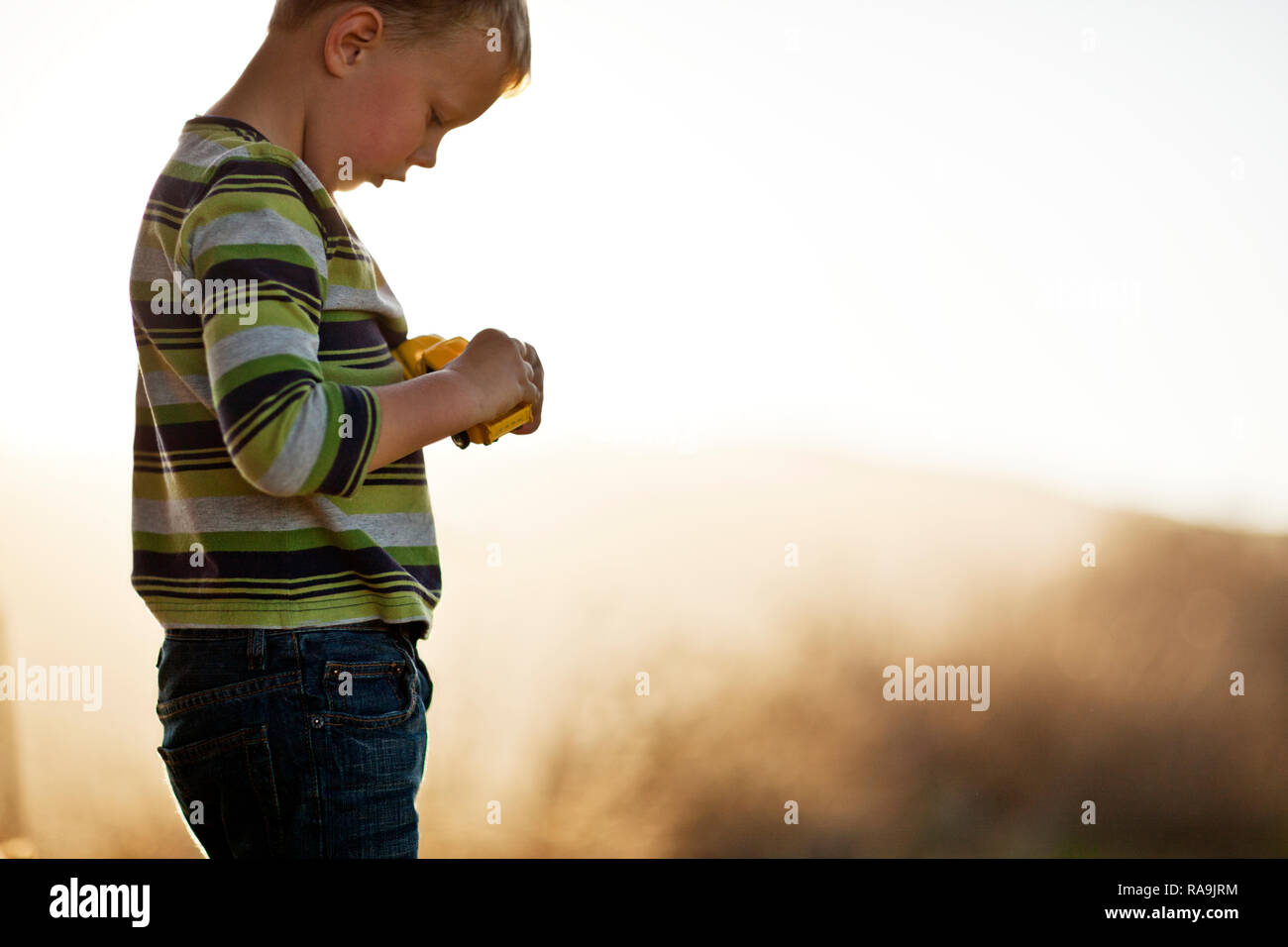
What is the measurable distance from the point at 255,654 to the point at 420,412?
0.50ft

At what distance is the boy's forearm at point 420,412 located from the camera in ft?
1.78

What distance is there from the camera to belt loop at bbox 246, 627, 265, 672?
54cm

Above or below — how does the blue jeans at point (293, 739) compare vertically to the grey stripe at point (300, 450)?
below

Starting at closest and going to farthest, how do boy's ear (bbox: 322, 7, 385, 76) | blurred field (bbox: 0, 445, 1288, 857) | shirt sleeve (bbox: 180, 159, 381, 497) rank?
shirt sleeve (bbox: 180, 159, 381, 497)
boy's ear (bbox: 322, 7, 385, 76)
blurred field (bbox: 0, 445, 1288, 857)

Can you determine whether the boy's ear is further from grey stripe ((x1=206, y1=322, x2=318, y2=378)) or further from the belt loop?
the belt loop

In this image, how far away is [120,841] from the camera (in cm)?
158

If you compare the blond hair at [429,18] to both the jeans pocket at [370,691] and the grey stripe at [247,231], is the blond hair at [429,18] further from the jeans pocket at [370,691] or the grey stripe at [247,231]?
the jeans pocket at [370,691]

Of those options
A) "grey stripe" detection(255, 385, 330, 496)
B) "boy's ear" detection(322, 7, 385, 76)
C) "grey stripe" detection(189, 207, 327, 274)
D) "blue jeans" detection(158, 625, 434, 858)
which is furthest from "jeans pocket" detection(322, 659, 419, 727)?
"boy's ear" detection(322, 7, 385, 76)

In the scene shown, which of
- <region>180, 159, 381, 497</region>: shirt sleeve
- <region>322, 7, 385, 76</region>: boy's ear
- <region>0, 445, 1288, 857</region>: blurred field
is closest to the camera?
<region>180, 159, 381, 497</region>: shirt sleeve

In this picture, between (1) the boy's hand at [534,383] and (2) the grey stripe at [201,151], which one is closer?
(2) the grey stripe at [201,151]

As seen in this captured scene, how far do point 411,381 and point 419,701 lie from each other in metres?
0.18

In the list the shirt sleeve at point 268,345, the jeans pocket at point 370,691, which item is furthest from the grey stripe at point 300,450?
the jeans pocket at point 370,691

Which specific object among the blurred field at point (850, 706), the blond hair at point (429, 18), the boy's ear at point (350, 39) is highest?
the blond hair at point (429, 18)
